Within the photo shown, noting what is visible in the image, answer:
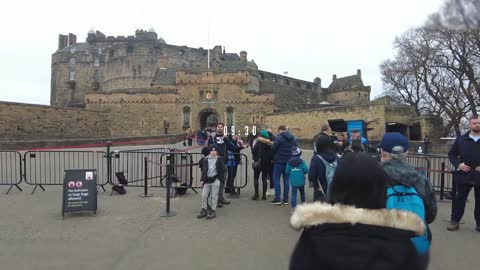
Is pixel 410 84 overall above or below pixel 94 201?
above

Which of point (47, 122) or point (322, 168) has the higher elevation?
point (47, 122)

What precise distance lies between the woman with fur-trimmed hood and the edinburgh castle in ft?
53.3

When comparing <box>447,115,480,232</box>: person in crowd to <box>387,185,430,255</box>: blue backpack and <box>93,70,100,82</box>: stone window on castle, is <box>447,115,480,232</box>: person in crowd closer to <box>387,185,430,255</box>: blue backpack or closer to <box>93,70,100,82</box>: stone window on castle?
<box>387,185,430,255</box>: blue backpack

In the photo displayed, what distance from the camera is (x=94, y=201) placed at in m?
6.69

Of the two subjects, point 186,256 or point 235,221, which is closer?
point 186,256

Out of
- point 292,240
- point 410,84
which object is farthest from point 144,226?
point 410,84

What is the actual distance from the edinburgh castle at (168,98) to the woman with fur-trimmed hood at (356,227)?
16.2 m

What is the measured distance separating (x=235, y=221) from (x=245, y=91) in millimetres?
40225

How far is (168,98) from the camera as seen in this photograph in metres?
45.3

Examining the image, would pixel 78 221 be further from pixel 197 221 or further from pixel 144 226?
pixel 197 221

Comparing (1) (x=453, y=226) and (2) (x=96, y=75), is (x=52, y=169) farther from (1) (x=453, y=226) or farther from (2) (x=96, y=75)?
(2) (x=96, y=75)

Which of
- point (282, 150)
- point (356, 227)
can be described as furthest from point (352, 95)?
point (356, 227)

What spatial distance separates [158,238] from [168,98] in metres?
41.1

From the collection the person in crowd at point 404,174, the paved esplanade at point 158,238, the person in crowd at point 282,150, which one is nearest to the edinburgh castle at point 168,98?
the person in crowd at point 282,150
